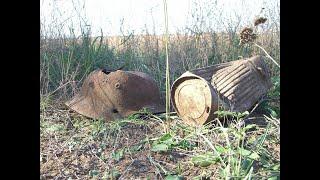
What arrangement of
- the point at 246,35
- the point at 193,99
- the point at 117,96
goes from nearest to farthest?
the point at 193,99 → the point at 246,35 → the point at 117,96

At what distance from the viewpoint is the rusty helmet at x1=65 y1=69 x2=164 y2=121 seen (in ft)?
12.7

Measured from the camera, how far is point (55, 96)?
14.1 ft

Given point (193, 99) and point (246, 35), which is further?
point (246, 35)

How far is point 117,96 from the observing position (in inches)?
153

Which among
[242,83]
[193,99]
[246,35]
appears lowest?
[193,99]

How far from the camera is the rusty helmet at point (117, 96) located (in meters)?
3.86

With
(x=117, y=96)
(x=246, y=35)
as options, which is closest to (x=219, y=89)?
(x=246, y=35)

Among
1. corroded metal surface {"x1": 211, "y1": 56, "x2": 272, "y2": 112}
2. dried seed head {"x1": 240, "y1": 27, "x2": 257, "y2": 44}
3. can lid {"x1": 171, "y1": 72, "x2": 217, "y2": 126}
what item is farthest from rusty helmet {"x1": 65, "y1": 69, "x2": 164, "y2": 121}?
dried seed head {"x1": 240, "y1": 27, "x2": 257, "y2": 44}

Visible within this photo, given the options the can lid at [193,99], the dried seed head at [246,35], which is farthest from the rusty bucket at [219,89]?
the dried seed head at [246,35]

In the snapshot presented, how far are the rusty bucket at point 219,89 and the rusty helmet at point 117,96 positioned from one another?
1.20 feet

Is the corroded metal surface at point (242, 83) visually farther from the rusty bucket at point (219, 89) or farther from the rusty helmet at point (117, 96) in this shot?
the rusty helmet at point (117, 96)

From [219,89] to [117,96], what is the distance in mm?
935

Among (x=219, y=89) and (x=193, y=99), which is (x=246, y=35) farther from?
(x=193, y=99)
